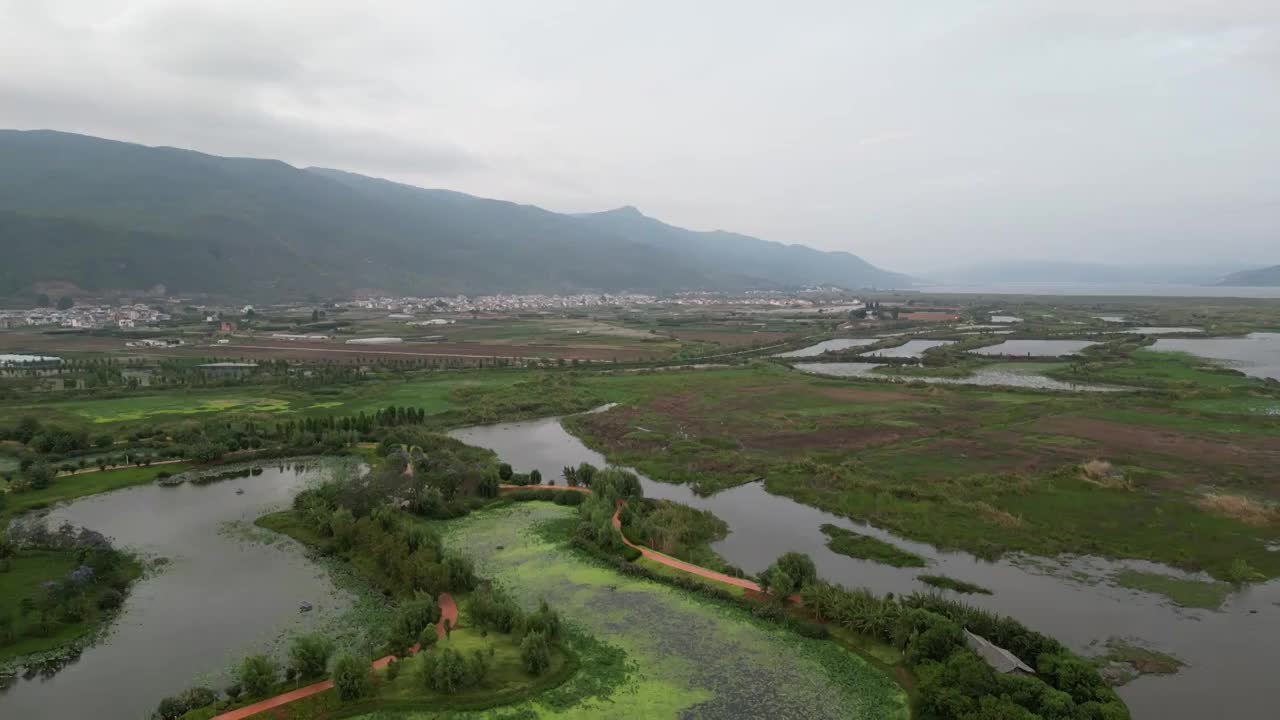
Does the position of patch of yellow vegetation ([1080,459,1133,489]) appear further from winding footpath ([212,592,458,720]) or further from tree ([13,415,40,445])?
tree ([13,415,40,445])

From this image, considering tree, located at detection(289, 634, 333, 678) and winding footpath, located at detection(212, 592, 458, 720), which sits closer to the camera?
winding footpath, located at detection(212, 592, 458, 720)

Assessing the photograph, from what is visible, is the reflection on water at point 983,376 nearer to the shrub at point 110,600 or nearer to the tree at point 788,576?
the tree at point 788,576

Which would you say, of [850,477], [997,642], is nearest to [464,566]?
[997,642]

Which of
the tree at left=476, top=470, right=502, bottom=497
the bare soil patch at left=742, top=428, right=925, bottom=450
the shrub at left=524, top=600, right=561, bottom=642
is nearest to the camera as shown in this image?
the shrub at left=524, top=600, right=561, bottom=642

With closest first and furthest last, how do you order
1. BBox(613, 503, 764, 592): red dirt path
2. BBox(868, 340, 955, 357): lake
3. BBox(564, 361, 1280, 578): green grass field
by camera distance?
BBox(613, 503, 764, 592): red dirt path
BBox(564, 361, 1280, 578): green grass field
BBox(868, 340, 955, 357): lake

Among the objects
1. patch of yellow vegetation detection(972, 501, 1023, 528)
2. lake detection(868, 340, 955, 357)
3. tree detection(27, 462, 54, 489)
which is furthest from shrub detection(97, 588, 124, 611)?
lake detection(868, 340, 955, 357)
